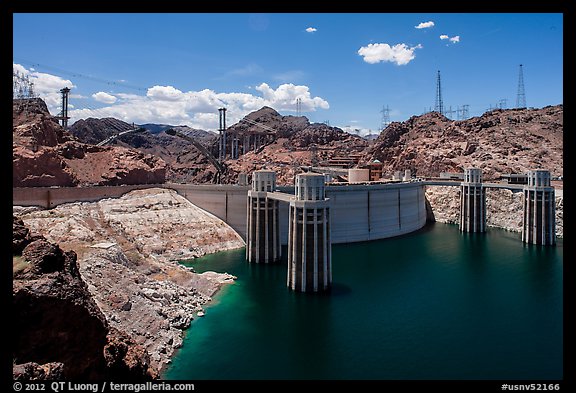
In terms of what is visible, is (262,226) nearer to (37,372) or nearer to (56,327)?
(56,327)

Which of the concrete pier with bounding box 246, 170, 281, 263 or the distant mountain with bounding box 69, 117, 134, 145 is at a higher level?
the distant mountain with bounding box 69, 117, 134, 145

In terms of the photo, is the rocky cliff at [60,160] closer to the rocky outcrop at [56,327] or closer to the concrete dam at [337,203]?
the concrete dam at [337,203]

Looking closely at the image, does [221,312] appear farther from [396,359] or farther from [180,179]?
[180,179]

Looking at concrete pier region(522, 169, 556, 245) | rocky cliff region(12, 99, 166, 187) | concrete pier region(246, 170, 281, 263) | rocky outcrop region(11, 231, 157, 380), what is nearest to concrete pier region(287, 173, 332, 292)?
concrete pier region(246, 170, 281, 263)

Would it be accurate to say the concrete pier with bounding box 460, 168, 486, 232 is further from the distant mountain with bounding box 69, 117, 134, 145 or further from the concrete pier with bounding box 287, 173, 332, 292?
the distant mountain with bounding box 69, 117, 134, 145

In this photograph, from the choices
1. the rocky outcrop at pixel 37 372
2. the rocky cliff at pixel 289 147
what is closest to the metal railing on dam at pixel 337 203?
the rocky cliff at pixel 289 147

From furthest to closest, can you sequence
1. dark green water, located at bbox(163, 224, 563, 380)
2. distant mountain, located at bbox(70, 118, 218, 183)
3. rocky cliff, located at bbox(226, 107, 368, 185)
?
distant mountain, located at bbox(70, 118, 218, 183) < rocky cliff, located at bbox(226, 107, 368, 185) < dark green water, located at bbox(163, 224, 563, 380)

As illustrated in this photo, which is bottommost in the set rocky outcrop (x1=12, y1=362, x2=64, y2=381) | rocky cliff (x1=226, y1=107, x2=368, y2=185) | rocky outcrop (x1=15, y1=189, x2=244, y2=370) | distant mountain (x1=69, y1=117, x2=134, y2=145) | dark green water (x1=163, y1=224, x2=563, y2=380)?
dark green water (x1=163, y1=224, x2=563, y2=380)

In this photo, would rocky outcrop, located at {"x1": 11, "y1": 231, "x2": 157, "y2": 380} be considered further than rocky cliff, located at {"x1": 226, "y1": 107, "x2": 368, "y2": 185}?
No
